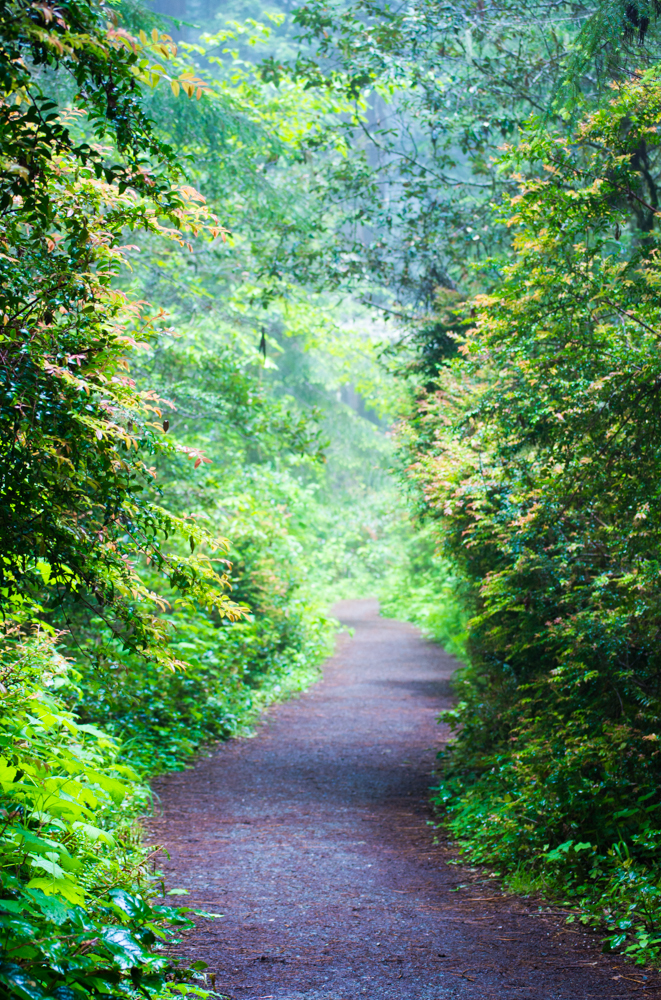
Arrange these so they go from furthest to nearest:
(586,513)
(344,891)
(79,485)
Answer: (586,513) < (344,891) < (79,485)

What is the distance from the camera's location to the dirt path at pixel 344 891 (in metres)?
3.34

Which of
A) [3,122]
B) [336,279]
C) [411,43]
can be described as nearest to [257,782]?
[3,122]

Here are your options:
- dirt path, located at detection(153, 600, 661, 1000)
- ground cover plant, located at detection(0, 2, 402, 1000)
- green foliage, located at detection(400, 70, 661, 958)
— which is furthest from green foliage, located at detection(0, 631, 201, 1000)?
green foliage, located at detection(400, 70, 661, 958)

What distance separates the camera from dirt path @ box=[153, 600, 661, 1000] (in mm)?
3338

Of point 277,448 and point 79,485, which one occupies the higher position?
point 277,448

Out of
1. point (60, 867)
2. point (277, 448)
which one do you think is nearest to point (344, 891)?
point (60, 867)

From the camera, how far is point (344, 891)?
452 cm

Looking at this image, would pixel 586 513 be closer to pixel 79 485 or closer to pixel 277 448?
pixel 79 485

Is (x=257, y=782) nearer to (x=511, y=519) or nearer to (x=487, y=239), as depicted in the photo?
(x=511, y=519)

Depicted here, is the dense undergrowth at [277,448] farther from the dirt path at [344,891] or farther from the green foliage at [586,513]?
the dirt path at [344,891]

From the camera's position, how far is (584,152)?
6590mm

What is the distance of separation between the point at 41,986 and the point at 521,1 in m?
9.76

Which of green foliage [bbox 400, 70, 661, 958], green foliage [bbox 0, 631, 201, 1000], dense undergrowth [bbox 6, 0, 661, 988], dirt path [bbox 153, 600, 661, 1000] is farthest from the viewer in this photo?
green foliage [bbox 400, 70, 661, 958]

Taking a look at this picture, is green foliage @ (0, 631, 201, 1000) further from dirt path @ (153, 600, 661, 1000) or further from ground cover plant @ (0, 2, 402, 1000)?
dirt path @ (153, 600, 661, 1000)
